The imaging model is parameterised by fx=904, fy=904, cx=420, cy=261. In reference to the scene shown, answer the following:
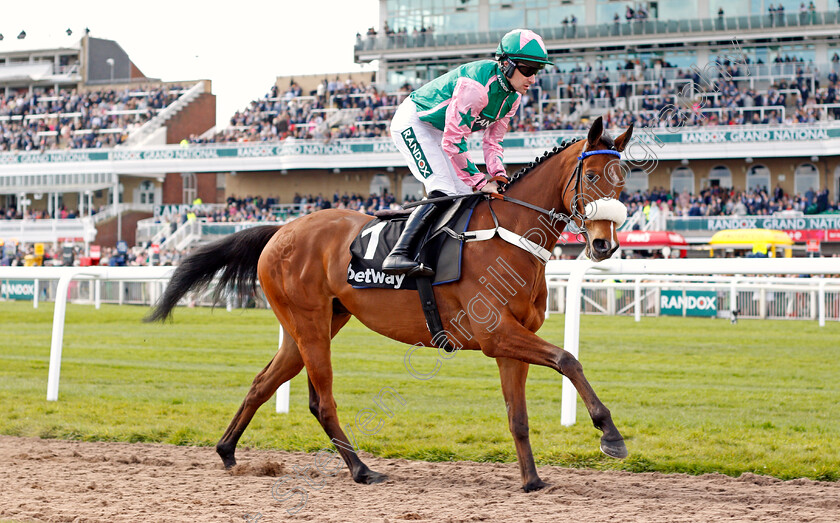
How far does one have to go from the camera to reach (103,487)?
4.24 meters

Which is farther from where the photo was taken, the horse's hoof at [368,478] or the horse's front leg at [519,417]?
the horse's hoof at [368,478]

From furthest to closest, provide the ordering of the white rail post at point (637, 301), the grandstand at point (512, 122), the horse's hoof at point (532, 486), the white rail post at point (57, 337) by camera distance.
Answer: the grandstand at point (512, 122) < the white rail post at point (637, 301) < the white rail post at point (57, 337) < the horse's hoof at point (532, 486)

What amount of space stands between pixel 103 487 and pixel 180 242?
94.0 ft

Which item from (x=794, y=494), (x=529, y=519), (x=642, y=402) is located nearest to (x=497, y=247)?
(x=529, y=519)

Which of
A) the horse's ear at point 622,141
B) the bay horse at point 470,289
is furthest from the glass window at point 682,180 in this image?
the horse's ear at point 622,141

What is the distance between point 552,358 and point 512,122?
2976 cm

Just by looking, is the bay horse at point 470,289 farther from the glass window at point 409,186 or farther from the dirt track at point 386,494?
the glass window at point 409,186

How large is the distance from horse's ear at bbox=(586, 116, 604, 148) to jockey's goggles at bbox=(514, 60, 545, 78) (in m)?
0.51

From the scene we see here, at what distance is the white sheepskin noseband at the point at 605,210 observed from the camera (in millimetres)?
3814

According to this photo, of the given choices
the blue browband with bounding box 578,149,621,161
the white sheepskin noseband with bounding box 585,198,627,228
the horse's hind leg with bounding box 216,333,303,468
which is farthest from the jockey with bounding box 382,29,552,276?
the horse's hind leg with bounding box 216,333,303,468

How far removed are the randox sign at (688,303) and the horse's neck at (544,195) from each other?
1297 cm

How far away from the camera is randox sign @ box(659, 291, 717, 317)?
54.0 feet

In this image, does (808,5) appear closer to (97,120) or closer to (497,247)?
(97,120)

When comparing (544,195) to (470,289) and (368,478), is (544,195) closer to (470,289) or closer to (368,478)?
(470,289)
